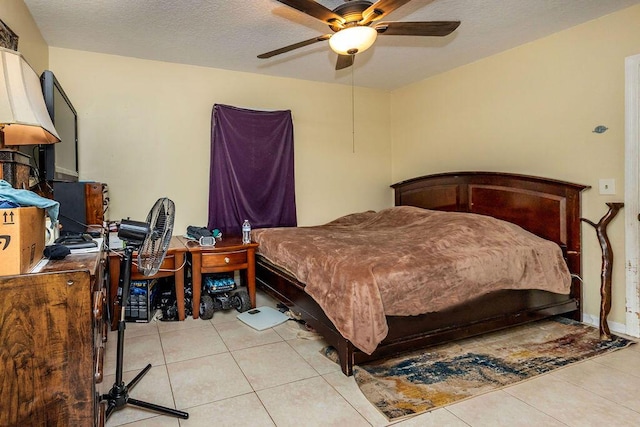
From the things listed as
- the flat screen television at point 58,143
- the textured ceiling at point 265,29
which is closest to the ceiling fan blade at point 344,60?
the textured ceiling at point 265,29

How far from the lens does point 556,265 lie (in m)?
2.79

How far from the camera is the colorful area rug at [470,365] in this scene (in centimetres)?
191

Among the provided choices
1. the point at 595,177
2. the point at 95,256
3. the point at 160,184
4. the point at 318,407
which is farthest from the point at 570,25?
the point at 160,184

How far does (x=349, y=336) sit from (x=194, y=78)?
3.16 metres

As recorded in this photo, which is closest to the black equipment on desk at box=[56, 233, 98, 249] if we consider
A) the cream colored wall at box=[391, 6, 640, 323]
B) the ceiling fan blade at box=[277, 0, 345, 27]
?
the ceiling fan blade at box=[277, 0, 345, 27]

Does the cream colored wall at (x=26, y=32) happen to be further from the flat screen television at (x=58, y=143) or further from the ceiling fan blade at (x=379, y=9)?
the ceiling fan blade at (x=379, y=9)

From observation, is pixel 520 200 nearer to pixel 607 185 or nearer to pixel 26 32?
pixel 607 185

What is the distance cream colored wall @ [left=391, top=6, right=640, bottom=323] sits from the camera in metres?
2.75

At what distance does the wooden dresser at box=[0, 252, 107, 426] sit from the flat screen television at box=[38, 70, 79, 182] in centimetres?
131

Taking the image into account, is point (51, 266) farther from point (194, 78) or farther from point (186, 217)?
point (194, 78)

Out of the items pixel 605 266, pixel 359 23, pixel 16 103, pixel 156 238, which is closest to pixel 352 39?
pixel 359 23

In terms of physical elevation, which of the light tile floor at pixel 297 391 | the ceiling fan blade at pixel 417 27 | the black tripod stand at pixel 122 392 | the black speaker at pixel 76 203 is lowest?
the light tile floor at pixel 297 391

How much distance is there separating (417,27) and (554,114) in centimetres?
164

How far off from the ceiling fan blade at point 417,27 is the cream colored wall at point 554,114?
1395 mm
